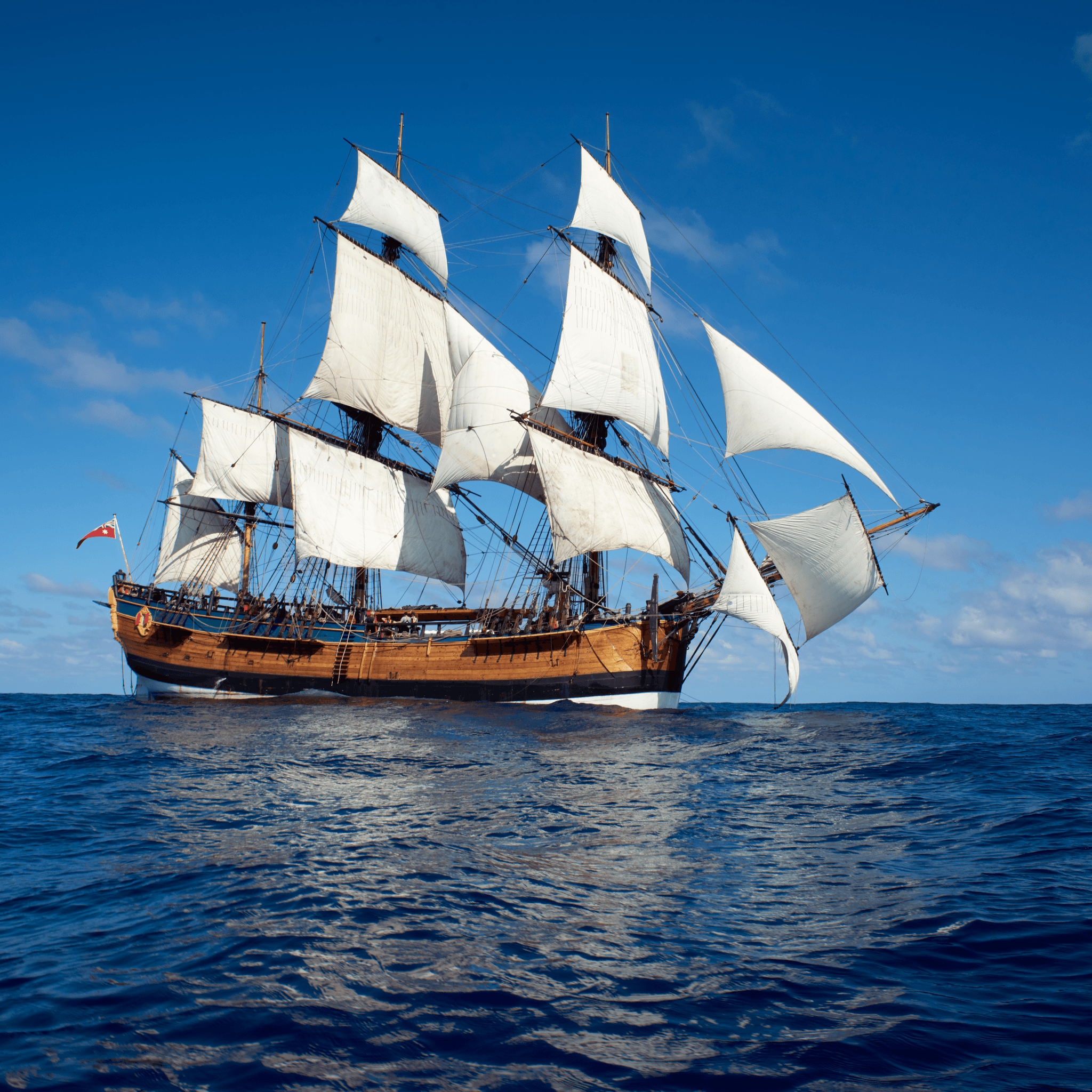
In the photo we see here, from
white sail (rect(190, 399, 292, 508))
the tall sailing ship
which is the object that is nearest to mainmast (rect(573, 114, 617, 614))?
the tall sailing ship

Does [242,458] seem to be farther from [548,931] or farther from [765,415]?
[548,931]

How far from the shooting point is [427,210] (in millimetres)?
58250

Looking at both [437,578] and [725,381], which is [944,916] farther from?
[437,578]

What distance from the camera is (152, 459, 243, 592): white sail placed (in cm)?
5612

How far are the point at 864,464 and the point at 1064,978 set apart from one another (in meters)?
26.0

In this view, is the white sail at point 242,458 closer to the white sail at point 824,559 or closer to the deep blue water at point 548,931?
the white sail at point 824,559

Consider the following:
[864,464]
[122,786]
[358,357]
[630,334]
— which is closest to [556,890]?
[122,786]

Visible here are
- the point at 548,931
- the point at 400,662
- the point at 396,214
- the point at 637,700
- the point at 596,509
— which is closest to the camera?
the point at 548,931

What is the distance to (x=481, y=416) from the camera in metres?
44.4

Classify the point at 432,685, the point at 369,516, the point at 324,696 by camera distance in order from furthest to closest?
the point at 369,516, the point at 324,696, the point at 432,685

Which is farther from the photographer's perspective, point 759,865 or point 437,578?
point 437,578

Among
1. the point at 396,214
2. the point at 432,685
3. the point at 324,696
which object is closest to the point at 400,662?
the point at 432,685

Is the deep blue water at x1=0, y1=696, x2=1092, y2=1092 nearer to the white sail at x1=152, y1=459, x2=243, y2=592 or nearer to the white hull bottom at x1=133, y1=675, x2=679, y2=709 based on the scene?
the white hull bottom at x1=133, y1=675, x2=679, y2=709

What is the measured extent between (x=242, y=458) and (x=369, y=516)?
35.9ft
